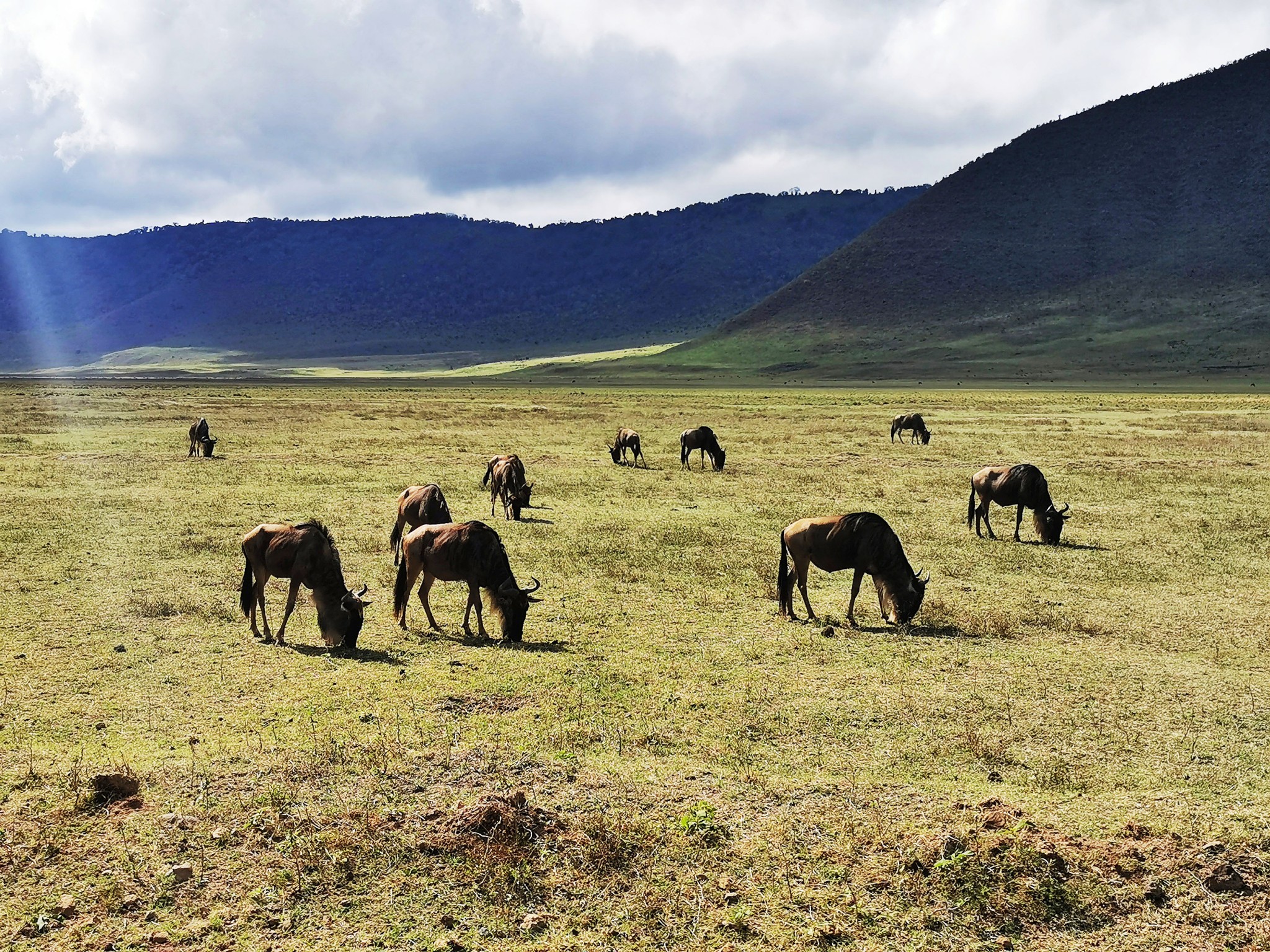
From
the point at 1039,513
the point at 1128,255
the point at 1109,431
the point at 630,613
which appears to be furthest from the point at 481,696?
the point at 1128,255

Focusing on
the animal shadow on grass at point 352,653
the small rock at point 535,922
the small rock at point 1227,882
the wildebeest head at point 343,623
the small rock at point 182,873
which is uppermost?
the wildebeest head at point 343,623

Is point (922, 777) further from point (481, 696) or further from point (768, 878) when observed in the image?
point (481, 696)

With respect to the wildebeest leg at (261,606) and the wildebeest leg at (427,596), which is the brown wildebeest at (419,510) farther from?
the wildebeest leg at (261,606)

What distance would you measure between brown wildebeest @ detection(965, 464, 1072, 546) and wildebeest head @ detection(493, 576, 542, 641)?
1167cm

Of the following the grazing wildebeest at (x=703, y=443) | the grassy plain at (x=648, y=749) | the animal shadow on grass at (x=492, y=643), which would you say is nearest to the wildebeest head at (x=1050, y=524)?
the grassy plain at (x=648, y=749)

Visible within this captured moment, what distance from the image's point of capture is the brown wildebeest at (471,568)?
516 inches

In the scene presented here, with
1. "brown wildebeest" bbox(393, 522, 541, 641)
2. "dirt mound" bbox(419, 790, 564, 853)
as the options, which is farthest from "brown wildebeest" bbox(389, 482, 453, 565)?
"dirt mound" bbox(419, 790, 564, 853)

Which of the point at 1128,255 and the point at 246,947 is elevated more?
the point at 1128,255

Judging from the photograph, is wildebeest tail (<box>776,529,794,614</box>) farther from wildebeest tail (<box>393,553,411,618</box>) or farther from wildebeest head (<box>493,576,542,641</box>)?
wildebeest tail (<box>393,553,411,618</box>)

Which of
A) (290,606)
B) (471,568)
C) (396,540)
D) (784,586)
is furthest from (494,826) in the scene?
(396,540)

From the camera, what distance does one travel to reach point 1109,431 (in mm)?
45469

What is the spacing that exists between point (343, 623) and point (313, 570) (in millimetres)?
748

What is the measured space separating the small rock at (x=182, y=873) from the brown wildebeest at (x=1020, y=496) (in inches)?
681

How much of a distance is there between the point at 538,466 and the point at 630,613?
19.3m
